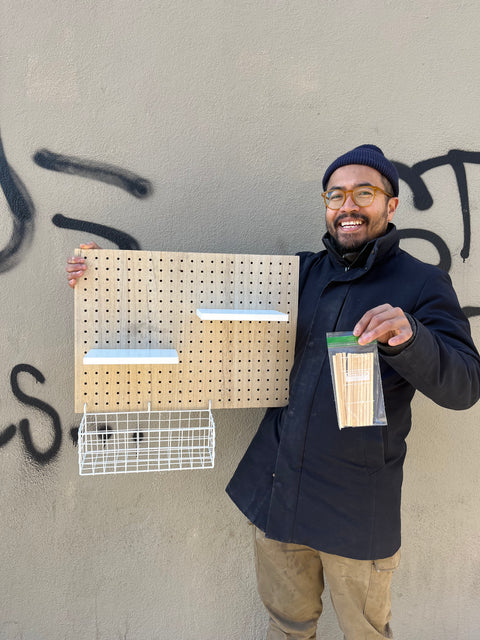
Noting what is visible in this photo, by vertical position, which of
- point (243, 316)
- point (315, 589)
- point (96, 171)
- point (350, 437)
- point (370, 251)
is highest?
point (96, 171)

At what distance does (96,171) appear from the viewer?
65.5 inches

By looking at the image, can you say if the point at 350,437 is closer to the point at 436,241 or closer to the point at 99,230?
the point at 436,241

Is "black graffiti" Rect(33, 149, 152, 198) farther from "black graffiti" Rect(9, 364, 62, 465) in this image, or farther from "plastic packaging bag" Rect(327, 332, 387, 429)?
"plastic packaging bag" Rect(327, 332, 387, 429)

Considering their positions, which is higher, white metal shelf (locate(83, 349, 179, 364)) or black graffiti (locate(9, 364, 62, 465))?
white metal shelf (locate(83, 349, 179, 364))

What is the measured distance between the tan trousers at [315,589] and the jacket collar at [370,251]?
3.11 feet

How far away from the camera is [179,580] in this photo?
6.16ft

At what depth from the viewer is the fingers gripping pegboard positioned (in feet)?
4.60

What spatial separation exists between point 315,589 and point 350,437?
0.65 metres

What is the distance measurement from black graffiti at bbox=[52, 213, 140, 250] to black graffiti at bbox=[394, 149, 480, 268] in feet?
3.72

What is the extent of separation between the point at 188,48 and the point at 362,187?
2.83 feet

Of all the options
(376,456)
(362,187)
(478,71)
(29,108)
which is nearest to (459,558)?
(376,456)

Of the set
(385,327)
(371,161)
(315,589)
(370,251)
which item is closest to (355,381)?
(385,327)

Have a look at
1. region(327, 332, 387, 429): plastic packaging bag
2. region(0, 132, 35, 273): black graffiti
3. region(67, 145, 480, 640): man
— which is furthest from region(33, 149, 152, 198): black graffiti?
region(327, 332, 387, 429): plastic packaging bag

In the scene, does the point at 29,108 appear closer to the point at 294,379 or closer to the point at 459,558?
the point at 294,379
